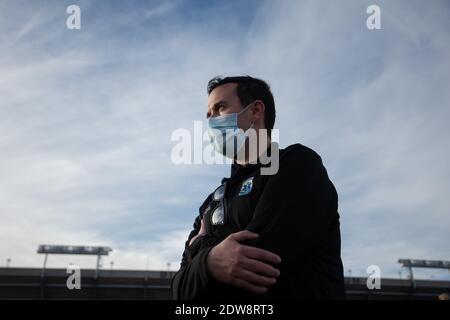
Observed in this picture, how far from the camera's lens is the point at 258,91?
10.1 feet

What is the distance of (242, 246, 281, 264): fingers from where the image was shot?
182cm

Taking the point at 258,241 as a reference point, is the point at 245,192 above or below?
above

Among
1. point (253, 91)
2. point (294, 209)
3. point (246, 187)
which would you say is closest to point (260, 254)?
point (294, 209)

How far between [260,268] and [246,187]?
2.15 ft

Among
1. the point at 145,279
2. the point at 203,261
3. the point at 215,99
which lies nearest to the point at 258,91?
the point at 215,99

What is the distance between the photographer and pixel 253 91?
3.04 metres

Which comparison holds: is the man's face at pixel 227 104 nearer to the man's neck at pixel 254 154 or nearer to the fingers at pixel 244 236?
the man's neck at pixel 254 154

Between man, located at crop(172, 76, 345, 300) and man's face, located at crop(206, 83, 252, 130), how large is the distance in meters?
0.63

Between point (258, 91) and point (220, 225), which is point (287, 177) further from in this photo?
point (258, 91)

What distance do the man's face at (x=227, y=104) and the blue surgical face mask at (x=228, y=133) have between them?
0.03 meters

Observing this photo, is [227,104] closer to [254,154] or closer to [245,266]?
[254,154]

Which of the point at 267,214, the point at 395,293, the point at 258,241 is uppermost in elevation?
the point at 267,214

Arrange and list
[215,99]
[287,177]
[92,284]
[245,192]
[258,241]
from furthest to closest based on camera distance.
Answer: [92,284], [215,99], [245,192], [287,177], [258,241]
